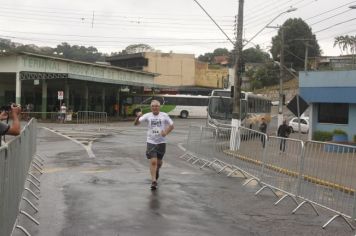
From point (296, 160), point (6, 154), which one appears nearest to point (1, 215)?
point (6, 154)

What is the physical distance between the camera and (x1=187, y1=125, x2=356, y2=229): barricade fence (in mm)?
8906

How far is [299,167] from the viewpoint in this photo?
33.8 ft

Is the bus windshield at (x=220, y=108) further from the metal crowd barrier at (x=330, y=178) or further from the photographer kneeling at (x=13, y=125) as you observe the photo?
the photographer kneeling at (x=13, y=125)

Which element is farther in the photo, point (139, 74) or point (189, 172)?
point (139, 74)

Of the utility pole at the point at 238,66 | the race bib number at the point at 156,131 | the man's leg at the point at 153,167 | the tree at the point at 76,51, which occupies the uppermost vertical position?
the tree at the point at 76,51

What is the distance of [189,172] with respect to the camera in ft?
49.6

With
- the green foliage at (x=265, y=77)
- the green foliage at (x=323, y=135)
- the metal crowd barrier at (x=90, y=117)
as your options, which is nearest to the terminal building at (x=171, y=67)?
the green foliage at (x=265, y=77)

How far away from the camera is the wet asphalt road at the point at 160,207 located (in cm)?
796

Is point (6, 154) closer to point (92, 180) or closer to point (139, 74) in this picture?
point (92, 180)

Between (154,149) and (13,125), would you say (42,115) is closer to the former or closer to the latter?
(154,149)

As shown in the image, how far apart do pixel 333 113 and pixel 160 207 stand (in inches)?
1044

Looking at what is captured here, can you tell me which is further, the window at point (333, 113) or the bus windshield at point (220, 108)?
the bus windshield at point (220, 108)

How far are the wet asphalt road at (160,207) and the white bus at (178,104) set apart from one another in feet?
170

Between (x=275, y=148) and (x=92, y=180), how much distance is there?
3951 millimetres
